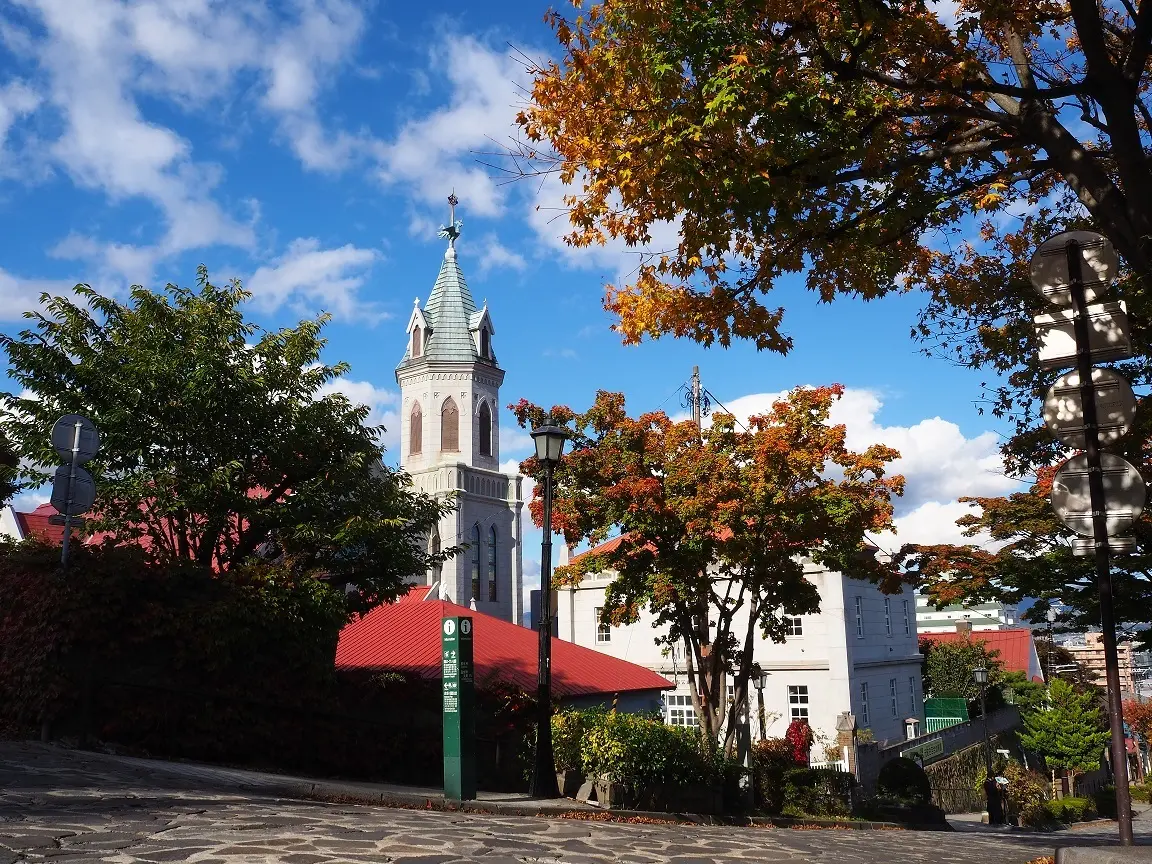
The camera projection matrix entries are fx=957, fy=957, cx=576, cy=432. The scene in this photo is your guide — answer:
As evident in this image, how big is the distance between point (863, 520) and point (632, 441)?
5027 mm

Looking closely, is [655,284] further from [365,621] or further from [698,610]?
[365,621]

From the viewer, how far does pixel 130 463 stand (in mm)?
16641

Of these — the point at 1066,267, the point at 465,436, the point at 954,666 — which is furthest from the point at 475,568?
the point at 1066,267

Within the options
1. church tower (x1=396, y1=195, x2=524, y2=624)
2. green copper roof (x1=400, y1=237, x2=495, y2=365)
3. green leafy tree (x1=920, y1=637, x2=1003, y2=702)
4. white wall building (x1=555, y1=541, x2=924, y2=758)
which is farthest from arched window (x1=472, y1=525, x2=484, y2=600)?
green leafy tree (x1=920, y1=637, x2=1003, y2=702)

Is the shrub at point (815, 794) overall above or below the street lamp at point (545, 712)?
below

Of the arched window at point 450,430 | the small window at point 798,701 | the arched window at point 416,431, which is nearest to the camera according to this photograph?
the small window at point 798,701

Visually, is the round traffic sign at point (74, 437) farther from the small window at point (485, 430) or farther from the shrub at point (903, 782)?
the small window at point (485, 430)

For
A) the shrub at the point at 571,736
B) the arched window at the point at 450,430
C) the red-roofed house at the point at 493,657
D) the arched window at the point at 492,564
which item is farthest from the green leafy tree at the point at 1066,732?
the arched window at the point at 450,430

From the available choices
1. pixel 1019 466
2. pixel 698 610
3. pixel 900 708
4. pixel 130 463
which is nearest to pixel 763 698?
pixel 900 708

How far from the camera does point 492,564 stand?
7681 centimetres

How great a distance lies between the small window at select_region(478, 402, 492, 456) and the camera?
78.3 meters

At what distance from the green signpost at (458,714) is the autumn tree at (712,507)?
7.23m

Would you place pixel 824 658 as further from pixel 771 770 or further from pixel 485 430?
pixel 485 430

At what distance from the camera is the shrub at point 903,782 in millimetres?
28391
